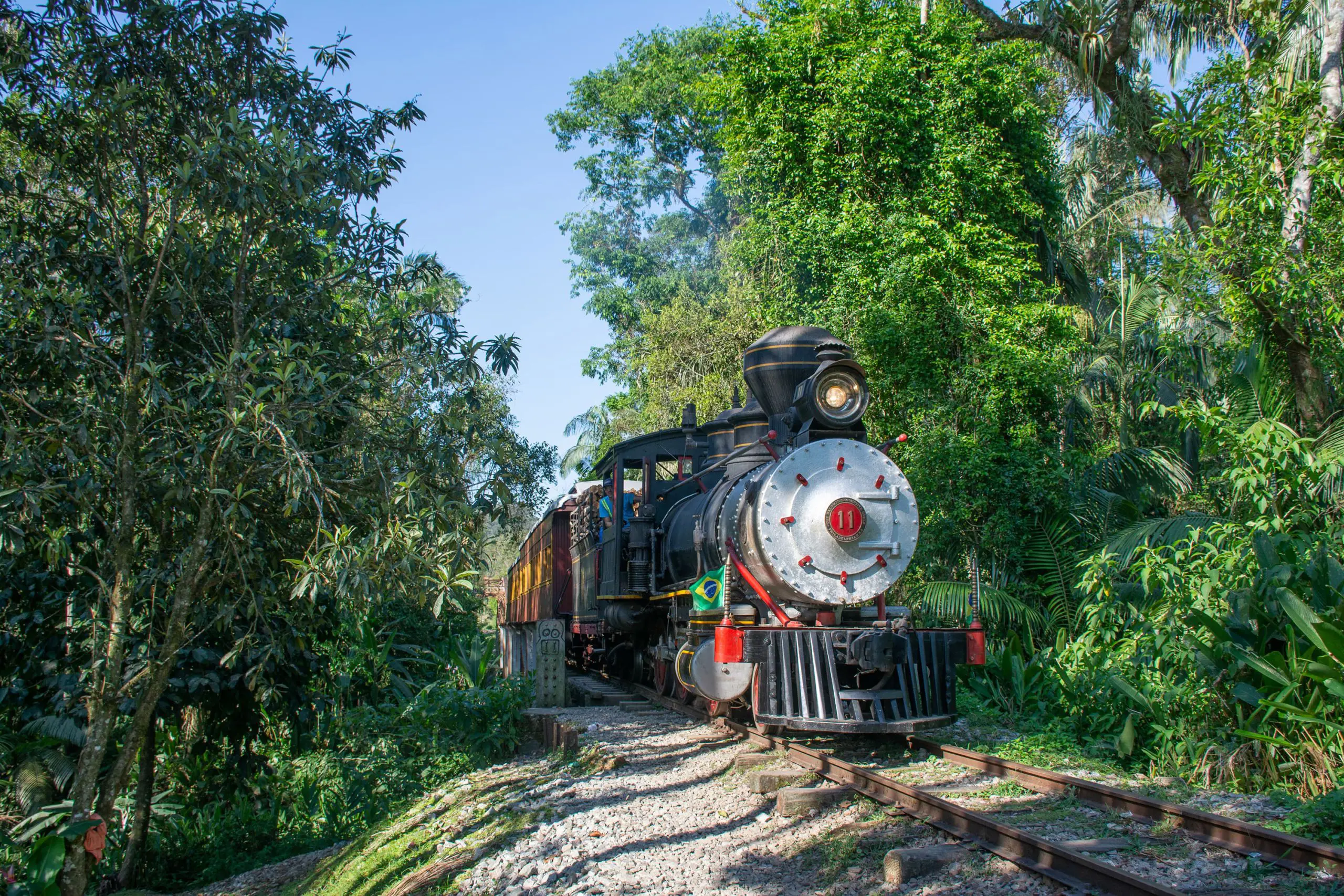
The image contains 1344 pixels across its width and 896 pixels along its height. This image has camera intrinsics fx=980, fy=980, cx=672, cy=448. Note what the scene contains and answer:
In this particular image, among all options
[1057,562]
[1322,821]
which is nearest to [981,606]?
[1057,562]

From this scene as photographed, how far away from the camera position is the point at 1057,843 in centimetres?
463

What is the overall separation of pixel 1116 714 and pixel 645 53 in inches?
1084

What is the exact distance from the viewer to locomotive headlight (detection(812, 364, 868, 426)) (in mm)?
7617

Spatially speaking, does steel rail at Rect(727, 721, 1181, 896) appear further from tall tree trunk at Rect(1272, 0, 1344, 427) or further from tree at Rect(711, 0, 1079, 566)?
tree at Rect(711, 0, 1079, 566)

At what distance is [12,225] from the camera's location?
21.7 ft

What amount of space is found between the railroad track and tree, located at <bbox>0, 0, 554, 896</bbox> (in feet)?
9.28

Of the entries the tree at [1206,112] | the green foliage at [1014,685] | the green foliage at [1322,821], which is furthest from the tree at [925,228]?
the green foliage at [1322,821]

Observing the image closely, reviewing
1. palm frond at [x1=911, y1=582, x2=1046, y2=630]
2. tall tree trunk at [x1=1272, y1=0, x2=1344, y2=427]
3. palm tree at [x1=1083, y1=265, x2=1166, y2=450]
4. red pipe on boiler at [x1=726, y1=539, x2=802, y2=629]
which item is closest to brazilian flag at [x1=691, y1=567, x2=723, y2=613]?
red pipe on boiler at [x1=726, y1=539, x2=802, y2=629]

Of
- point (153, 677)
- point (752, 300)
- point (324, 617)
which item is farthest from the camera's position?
point (752, 300)

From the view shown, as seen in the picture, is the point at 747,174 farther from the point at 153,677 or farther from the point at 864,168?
the point at 153,677

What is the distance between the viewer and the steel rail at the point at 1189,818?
4117 mm

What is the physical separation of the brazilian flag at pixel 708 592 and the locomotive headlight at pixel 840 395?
1467mm

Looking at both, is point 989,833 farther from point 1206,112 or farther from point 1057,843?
point 1206,112

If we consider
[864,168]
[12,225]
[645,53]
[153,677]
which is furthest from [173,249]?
[645,53]
